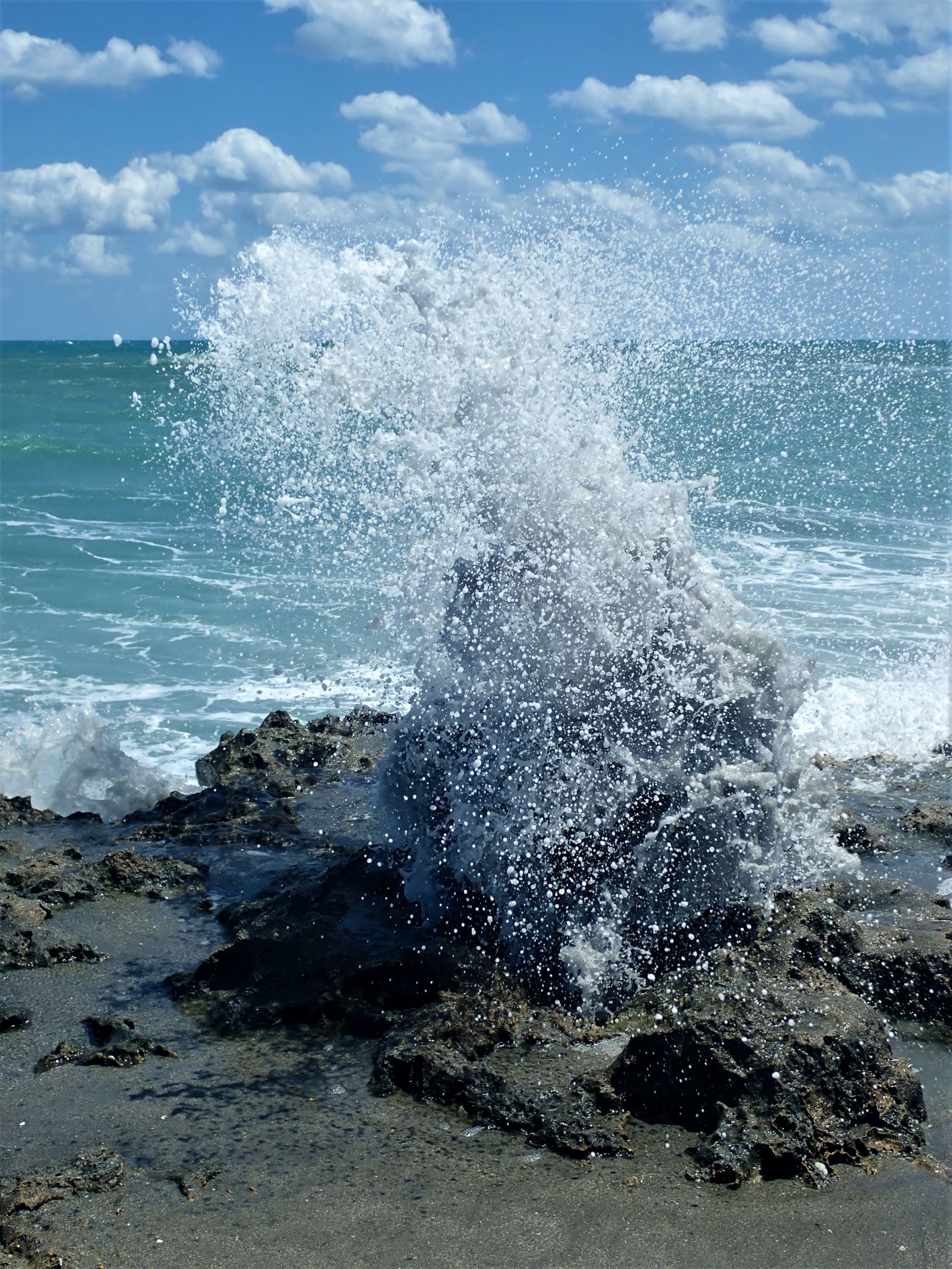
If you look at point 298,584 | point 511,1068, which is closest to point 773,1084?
point 511,1068

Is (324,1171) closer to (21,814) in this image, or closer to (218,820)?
(218,820)

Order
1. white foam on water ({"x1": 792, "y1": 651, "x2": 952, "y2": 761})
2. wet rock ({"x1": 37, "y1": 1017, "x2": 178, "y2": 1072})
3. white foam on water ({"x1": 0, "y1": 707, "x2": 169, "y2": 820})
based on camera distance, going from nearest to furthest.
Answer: wet rock ({"x1": 37, "y1": 1017, "x2": 178, "y2": 1072})
white foam on water ({"x1": 0, "y1": 707, "x2": 169, "y2": 820})
white foam on water ({"x1": 792, "y1": 651, "x2": 952, "y2": 761})

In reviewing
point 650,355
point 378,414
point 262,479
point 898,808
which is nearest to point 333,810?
point 378,414

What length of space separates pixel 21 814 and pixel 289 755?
64.0 inches

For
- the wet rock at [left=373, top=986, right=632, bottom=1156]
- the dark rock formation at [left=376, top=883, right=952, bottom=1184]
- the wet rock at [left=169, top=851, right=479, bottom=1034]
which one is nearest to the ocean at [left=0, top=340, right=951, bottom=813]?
the wet rock at [left=169, top=851, right=479, bottom=1034]

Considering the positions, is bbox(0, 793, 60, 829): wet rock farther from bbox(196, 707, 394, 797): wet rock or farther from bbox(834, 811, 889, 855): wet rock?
bbox(834, 811, 889, 855): wet rock

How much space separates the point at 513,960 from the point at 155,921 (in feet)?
5.93

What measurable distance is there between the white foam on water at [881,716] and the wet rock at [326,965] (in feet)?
13.6

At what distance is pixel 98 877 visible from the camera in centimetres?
583

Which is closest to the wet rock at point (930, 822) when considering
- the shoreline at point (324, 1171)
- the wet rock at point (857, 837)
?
the wet rock at point (857, 837)

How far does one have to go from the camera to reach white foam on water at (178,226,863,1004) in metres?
4.84

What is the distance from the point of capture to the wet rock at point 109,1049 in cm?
428

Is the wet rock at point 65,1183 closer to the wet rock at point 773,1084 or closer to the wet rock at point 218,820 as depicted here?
the wet rock at point 773,1084

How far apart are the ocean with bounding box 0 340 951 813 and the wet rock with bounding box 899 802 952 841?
1.36 m
